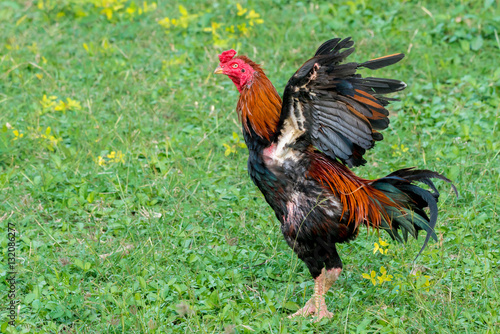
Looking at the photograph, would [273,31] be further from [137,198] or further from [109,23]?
[137,198]

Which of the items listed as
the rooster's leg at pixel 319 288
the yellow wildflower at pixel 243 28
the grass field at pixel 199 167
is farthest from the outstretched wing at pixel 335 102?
the yellow wildflower at pixel 243 28

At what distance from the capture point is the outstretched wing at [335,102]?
3297 millimetres

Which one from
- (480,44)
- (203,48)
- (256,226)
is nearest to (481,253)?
(256,226)

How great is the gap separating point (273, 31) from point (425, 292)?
4432mm

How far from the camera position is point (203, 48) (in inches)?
279

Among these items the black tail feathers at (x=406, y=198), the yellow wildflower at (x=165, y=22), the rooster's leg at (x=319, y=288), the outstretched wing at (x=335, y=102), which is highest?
the outstretched wing at (x=335, y=102)

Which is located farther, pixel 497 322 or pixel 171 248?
pixel 171 248

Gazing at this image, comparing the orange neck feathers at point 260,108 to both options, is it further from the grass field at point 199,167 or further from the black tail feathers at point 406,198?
the grass field at point 199,167

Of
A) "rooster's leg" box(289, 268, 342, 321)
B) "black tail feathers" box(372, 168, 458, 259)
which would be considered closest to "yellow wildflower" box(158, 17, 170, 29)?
"black tail feathers" box(372, 168, 458, 259)

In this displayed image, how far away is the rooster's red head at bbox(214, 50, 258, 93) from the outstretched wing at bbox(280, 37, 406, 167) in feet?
1.17

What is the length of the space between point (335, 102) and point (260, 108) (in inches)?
19.2

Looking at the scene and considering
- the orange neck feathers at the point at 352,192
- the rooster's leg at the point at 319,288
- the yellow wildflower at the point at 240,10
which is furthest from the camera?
the yellow wildflower at the point at 240,10

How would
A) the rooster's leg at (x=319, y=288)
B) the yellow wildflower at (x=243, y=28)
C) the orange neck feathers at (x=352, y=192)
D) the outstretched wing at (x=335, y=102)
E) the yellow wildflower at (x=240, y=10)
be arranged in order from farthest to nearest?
the yellow wildflower at (x=240, y=10) < the yellow wildflower at (x=243, y=28) < the rooster's leg at (x=319, y=288) < the orange neck feathers at (x=352, y=192) < the outstretched wing at (x=335, y=102)

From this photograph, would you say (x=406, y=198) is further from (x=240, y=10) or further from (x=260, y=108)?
(x=240, y=10)
